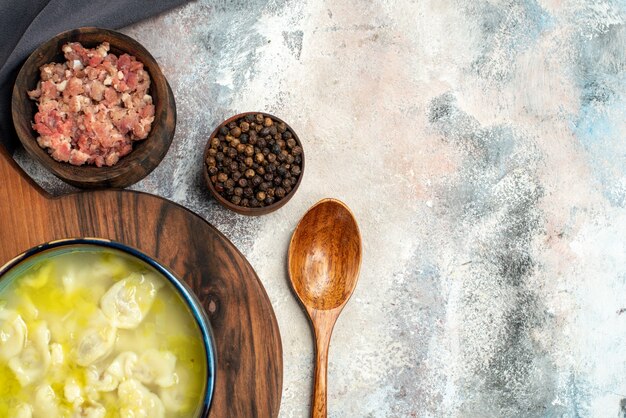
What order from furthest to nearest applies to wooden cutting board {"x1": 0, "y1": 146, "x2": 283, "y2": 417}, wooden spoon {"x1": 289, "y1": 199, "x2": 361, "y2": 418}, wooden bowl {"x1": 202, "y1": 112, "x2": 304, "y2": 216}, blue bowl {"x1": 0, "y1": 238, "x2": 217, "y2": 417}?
wooden spoon {"x1": 289, "y1": 199, "x2": 361, "y2": 418}
wooden bowl {"x1": 202, "y1": 112, "x2": 304, "y2": 216}
wooden cutting board {"x1": 0, "y1": 146, "x2": 283, "y2": 417}
blue bowl {"x1": 0, "y1": 238, "x2": 217, "y2": 417}

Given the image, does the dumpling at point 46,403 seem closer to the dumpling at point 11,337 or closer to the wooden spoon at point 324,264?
the dumpling at point 11,337

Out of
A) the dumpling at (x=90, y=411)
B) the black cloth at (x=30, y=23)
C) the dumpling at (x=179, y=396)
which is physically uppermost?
Answer: the black cloth at (x=30, y=23)

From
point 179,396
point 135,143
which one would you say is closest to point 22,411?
point 179,396

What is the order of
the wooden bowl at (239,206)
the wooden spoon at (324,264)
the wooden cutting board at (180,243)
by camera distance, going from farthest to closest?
the wooden spoon at (324,264), the wooden bowl at (239,206), the wooden cutting board at (180,243)

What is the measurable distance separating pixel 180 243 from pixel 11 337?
1.72ft

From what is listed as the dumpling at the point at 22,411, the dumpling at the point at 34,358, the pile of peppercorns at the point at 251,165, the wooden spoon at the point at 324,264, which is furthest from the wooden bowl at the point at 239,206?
the dumpling at the point at 22,411

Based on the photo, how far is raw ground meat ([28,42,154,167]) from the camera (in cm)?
204

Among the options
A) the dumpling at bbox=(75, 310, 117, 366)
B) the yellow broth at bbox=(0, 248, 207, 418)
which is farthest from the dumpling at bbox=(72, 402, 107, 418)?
the dumpling at bbox=(75, 310, 117, 366)

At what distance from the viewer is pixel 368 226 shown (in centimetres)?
233

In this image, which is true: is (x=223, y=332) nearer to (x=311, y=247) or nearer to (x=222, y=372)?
(x=222, y=372)

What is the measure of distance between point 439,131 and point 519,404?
0.98 m

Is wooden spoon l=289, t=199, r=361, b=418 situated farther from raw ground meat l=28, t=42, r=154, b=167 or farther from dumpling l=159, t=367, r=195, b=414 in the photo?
raw ground meat l=28, t=42, r=154, b=167

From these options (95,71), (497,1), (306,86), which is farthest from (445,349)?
(95,71)

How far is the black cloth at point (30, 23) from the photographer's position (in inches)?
83.9
